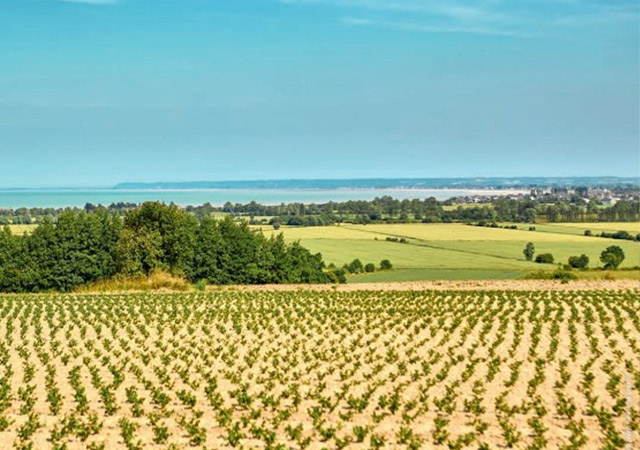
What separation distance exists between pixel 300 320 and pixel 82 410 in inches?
639

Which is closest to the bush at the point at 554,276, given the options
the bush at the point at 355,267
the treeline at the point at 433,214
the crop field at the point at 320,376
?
the bush at the point at 355,267

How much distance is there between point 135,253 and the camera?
57.8m

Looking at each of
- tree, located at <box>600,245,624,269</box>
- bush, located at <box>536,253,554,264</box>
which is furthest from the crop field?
bush, located at <box>536,253,554,264</box>

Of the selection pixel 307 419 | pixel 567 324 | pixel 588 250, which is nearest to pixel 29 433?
pixel 307 419

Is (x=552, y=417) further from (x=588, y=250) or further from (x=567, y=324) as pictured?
(x=588, y=250)

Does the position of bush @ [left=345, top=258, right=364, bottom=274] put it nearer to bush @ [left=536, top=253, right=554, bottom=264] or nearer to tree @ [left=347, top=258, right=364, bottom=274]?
tree @ [left=347, top=258, right=364, bottom=274]

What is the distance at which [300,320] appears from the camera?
35.1m

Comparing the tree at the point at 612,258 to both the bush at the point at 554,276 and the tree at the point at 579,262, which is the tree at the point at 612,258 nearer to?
the tree at the point at 579,262

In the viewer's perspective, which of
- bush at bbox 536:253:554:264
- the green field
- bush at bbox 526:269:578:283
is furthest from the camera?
bush at bbox 536:253:554:264

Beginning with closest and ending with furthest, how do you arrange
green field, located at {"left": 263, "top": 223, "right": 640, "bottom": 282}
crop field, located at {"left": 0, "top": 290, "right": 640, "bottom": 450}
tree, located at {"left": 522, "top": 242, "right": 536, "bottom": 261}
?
crop field, located at {"left": 0, "top": 290, "right": 640, "bottom": 450} → green field, located at {"left": 263, "top": 223, "right": 640, "bottom": 282} → tree, located at {"left": 522, "top": 242, "right": 536, "bottom": 261}

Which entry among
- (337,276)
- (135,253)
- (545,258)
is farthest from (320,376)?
(545,258)

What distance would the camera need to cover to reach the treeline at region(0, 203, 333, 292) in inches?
2283

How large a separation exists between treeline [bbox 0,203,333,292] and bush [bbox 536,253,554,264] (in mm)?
28693

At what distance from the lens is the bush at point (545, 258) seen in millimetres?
76812
